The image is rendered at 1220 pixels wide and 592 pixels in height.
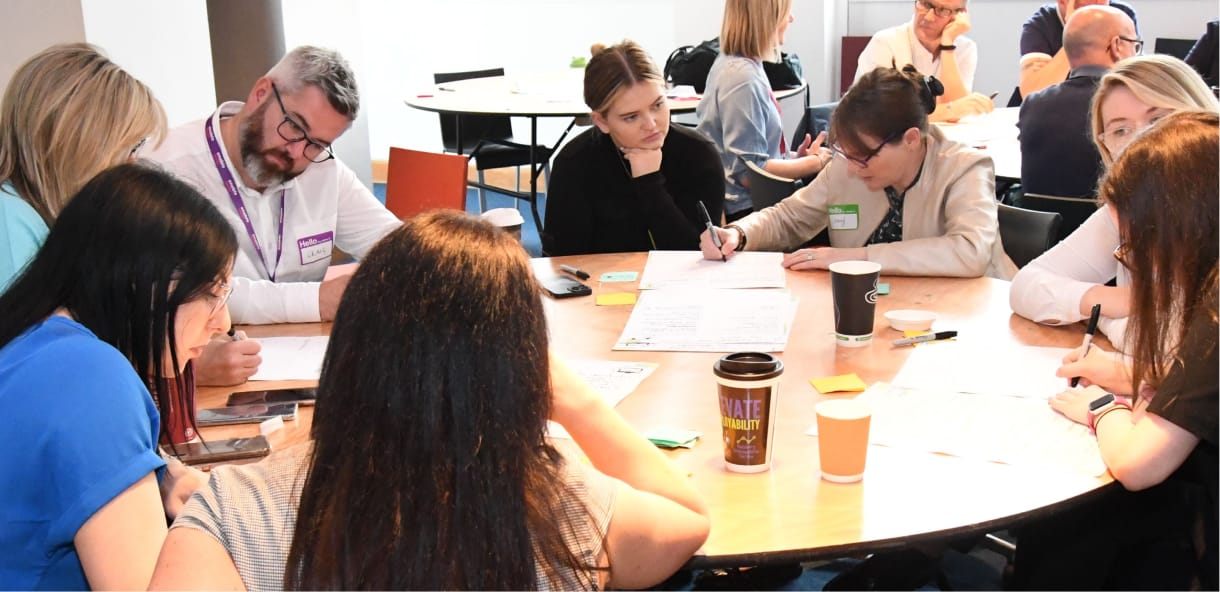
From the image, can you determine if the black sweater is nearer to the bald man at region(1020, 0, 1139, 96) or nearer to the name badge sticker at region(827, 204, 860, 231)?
the name badge sticker at region(827, 204, 860, 231)

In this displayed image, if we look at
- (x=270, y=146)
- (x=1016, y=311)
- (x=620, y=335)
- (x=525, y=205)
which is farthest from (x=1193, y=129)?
(x=525, y=205)

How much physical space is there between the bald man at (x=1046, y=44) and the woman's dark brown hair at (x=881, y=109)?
2655mm

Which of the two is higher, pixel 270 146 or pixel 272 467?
pixel 270 146

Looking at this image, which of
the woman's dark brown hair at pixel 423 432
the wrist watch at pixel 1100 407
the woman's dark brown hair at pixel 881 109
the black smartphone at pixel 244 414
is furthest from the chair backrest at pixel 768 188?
the woman's dark brown hair at pixel 423 432

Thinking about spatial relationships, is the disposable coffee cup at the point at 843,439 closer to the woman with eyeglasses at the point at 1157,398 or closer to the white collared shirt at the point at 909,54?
the woman with eyeglasses at the point at 1157,398

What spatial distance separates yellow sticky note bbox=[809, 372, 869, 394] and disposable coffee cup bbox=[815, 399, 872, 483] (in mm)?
341

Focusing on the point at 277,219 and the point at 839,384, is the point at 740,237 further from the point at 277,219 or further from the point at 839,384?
the point at 277,219

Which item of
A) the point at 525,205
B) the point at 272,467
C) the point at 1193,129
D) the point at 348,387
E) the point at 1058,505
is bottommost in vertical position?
the point at 525,205

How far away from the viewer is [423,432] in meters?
1.02

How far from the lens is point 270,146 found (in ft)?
8.28

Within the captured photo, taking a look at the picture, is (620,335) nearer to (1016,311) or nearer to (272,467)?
(1016,311)

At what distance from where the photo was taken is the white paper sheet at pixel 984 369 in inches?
71.2

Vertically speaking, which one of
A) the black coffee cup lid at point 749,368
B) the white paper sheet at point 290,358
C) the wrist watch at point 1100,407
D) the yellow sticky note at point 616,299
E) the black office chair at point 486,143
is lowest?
the black office chair at point 486,143

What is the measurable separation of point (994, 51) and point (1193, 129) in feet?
20.9
